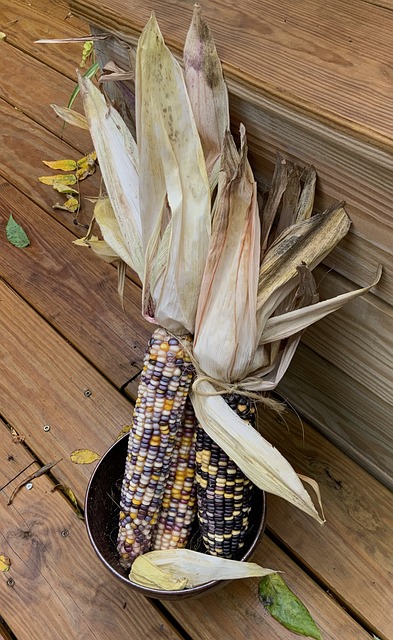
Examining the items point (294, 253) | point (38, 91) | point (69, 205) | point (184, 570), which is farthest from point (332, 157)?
point (38, 91)

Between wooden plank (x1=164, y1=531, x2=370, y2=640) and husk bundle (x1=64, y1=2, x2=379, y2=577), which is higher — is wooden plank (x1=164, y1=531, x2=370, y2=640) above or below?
below

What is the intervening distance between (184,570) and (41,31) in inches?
66.5

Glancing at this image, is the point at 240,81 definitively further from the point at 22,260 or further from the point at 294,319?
the point at 22,260

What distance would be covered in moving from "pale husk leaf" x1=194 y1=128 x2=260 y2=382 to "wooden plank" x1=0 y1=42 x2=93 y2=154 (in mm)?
942

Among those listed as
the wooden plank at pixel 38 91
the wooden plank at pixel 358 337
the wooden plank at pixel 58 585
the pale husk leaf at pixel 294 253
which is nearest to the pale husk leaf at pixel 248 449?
the pale husk leaf at pixel 294 253

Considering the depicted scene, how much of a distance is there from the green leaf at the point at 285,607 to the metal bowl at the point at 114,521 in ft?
0.31

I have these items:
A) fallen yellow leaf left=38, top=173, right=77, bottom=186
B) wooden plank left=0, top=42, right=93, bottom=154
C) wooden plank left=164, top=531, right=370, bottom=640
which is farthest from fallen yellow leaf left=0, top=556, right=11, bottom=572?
wooden plank left=0, top=42, right=93, bottom=154

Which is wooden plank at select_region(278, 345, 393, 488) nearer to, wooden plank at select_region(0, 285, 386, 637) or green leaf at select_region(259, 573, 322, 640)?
wooden plank at select_region(0, 285, 386, 637)

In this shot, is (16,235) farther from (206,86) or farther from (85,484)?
(206,86)

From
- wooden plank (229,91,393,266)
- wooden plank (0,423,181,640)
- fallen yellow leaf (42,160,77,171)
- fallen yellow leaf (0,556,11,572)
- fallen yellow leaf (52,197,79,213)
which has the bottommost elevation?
fallen yellow leaf (0,556,11,572)

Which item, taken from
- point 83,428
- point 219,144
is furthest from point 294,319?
point 83,428

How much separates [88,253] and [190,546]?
0.69 m

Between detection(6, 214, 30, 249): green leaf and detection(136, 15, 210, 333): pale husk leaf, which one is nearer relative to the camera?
detection(136, 15, 210, 333): pale husk leaf

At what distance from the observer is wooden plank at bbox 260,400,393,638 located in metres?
0.91
